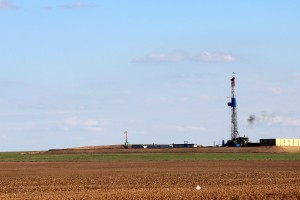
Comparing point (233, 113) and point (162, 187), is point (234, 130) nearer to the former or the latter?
point (233, 113)

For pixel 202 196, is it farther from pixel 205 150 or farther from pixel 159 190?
pixel 205 150

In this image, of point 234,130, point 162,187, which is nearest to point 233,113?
point 234,130

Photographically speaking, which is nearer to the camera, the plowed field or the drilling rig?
the plowed field

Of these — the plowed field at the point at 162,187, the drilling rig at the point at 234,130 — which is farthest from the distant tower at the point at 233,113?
the plowed field at the point at 162,187

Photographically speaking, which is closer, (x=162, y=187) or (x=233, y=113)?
(x=162, y=187)

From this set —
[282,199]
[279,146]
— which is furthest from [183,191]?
[279,146]

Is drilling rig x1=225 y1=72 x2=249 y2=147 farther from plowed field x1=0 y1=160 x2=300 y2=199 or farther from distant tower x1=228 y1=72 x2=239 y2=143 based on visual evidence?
plowed field x1=0 y1=160 x2=300 y2=199

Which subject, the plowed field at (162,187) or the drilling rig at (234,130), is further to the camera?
the drilling rig at (234,130)

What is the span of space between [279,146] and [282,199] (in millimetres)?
103590

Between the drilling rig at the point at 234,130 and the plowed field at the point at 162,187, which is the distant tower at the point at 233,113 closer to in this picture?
the drilling rig at the point at 234,130

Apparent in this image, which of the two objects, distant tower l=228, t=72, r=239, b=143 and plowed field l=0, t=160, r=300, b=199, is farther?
distant tower l=228, t=72, r=239, b=143

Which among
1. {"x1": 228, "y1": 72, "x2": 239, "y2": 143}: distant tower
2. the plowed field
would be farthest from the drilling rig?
the plowed field

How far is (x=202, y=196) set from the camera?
3788cm

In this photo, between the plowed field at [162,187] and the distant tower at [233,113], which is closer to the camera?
the plowed field at [162,187]
